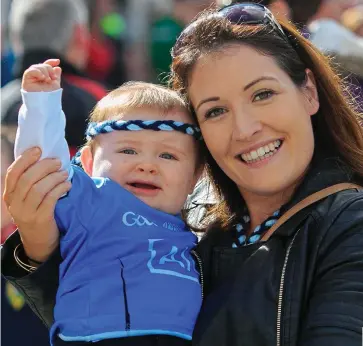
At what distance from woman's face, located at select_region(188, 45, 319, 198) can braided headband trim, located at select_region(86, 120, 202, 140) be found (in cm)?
11

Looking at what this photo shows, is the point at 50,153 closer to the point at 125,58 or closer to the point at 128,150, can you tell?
the point at 128,150

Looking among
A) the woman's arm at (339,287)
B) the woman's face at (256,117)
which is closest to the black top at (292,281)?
the woman's arm at (339,287)

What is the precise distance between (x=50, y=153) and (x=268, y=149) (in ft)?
2.24

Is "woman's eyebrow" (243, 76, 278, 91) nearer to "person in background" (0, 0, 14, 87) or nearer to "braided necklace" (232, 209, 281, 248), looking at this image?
"braided necklace" (232, 209, 281, 248)

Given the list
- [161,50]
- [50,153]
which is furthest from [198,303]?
[161,50]

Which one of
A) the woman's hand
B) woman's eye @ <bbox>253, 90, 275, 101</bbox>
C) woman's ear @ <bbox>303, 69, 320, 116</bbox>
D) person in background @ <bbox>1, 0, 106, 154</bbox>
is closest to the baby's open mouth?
the woman's hand

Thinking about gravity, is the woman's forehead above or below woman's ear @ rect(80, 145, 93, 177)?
above

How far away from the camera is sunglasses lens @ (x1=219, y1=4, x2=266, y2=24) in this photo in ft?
9.23

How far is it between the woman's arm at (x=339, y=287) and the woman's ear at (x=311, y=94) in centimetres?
46

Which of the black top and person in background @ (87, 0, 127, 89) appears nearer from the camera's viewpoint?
the black top

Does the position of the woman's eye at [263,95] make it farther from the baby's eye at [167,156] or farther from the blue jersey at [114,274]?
the blue jersey at [114,274]

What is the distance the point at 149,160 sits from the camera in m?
2.81

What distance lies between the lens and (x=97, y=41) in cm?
929

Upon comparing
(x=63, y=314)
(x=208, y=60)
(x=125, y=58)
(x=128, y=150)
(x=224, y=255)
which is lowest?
(x=125, y=58)
